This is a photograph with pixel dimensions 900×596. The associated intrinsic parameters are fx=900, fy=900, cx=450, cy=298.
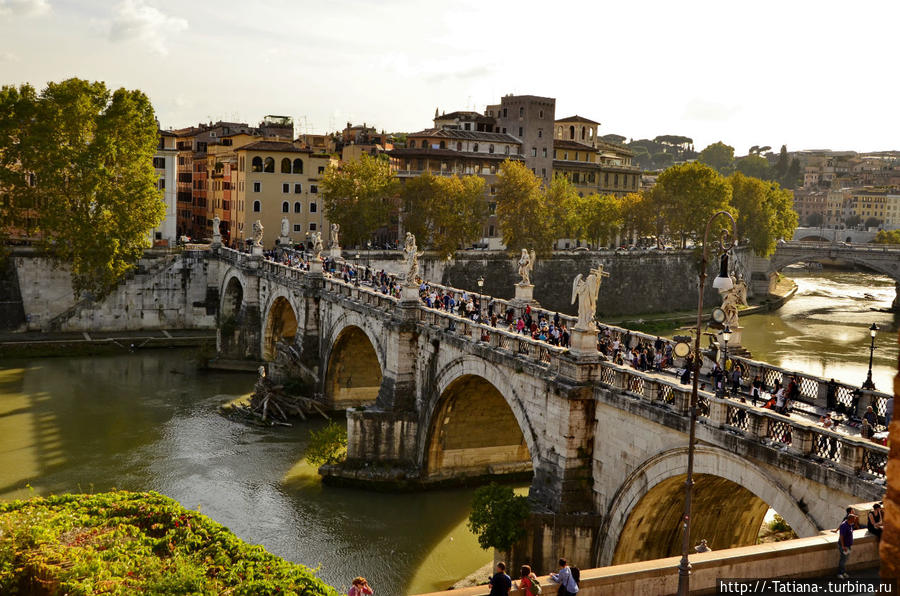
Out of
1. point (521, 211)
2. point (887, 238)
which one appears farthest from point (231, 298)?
point (887, 238)

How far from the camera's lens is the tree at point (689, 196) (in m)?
67.4

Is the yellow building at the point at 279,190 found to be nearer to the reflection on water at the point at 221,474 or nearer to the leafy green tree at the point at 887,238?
the reflection on water at the point at 221,474

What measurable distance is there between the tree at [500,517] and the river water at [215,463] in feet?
8.15

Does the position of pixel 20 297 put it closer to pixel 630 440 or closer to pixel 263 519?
pixel 263 519

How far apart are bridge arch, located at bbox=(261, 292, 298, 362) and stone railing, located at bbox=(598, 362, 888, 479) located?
2879 cm

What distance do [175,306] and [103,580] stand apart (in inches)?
1725

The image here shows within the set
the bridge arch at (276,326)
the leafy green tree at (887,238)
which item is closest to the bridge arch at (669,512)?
the bridge arch at (276,326)

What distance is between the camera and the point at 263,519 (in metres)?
26.0

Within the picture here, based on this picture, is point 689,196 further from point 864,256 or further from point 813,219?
point 813,219

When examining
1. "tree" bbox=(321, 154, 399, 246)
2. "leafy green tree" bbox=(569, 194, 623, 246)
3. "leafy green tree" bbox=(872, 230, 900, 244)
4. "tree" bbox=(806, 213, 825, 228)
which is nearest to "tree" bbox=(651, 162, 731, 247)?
"leafy green tree" bbox=(569, 194, 623, 246)

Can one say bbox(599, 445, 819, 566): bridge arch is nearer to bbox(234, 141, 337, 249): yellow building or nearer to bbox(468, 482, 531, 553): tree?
bbox(468, 482, 531, 553): tree

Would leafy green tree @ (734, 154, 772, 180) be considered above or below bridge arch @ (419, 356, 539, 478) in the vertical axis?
above

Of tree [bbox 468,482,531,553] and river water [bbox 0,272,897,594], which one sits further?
river water [bbox 0,272,897,594]

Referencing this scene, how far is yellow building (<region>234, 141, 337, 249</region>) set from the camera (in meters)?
64.9
